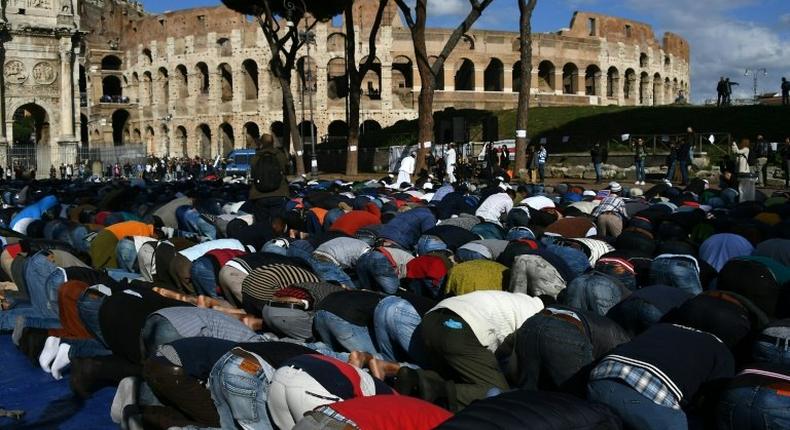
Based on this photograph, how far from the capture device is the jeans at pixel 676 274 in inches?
281

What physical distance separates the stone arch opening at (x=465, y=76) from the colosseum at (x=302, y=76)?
0.10m

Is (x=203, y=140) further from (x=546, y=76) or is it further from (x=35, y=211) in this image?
(x=35, y=211)

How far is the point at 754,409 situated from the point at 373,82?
172ft

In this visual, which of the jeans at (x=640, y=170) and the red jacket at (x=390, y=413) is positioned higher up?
the jeans at (x=640, y=170)

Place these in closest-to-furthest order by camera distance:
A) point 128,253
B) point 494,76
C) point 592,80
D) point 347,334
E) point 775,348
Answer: point 775,348
point 347,334
point 128,253
point 494,76
point 592,80

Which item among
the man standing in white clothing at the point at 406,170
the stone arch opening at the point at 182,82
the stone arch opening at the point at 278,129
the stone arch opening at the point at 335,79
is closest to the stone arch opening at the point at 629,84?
the stone arch opening at the point at 335,79

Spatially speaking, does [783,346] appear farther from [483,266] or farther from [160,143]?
[160,143]

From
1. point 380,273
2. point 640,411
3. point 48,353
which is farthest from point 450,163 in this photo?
point 640,411

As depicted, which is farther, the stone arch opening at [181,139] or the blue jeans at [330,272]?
the stone arch opening at [181,139]

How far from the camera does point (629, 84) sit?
58.7 metres

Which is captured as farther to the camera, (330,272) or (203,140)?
(203,140)

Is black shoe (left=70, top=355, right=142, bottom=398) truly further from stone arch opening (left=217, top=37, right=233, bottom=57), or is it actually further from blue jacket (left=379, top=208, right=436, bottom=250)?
stone arch opening (left=217, top=37, right=233, bottom=57)

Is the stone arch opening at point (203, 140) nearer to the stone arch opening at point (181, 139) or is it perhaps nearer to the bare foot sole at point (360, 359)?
the stone arch opening at point (181, 139)

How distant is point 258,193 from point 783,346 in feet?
29.7
